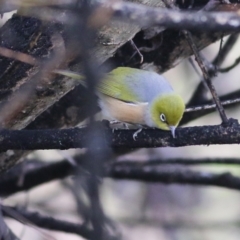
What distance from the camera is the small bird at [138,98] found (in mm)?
2992

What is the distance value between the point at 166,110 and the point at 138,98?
0.32m

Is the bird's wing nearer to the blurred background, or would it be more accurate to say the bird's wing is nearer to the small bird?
the small bird

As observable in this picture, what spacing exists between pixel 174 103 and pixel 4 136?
3.52 feet

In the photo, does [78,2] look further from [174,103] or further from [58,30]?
[174,103]

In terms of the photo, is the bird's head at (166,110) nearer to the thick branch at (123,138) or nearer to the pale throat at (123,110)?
the pale throat at (123,110)

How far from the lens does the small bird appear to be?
2.99m

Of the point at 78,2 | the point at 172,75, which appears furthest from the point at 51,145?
the point at 172,75

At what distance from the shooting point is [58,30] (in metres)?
2.25

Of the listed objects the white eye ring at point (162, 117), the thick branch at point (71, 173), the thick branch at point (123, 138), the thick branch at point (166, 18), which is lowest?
the thick branch at point (71, 173)

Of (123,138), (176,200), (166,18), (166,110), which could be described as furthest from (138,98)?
(176,200)

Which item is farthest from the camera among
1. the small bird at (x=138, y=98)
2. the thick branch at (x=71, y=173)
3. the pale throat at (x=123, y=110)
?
the thick branch at (x=71, y=173)

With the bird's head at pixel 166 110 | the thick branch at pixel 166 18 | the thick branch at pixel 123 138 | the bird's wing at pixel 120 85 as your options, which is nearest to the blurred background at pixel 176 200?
the bird's wing at pixel 120 85

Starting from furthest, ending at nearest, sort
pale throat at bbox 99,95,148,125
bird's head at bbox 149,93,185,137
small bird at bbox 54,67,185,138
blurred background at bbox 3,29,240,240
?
blurred background at bbox 3,29,240,240
pale throat at bbox 99,95,148,125
small bird at bbox 54,67,185,138
bird's head at bbox 149,93,185,137

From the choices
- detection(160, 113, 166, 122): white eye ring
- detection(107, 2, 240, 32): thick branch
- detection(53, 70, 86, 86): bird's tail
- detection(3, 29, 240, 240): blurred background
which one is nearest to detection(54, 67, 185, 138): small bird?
detection(160, 113, 166, 122): white eye ring
